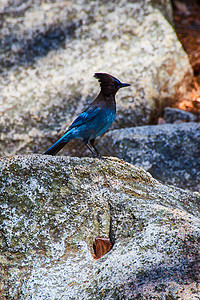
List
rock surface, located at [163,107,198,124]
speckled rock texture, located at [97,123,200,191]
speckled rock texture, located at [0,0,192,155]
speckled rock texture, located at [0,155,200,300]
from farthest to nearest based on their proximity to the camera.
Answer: rock surface, located at [163,107,198,124] < speckled rock texture, located at [0,0,192,155] < speckled rock texture, located at [97,123,200,191] < speckled rock texture, located at [0,155,200,300]

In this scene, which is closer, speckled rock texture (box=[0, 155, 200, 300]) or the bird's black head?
speckled rock texture (box=[0, 155, 200, 300])

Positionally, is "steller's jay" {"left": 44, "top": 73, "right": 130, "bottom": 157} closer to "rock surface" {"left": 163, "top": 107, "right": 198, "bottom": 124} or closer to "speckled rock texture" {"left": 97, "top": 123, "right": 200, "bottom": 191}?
"speckled rock texture" {"left": 97, "top": 123, "right": 200, "bottom": 191}

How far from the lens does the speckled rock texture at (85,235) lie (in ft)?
5.58

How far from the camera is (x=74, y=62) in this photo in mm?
4660

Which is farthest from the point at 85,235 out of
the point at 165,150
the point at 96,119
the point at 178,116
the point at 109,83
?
the point at 178,116

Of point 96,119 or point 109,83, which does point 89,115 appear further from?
point 109,83

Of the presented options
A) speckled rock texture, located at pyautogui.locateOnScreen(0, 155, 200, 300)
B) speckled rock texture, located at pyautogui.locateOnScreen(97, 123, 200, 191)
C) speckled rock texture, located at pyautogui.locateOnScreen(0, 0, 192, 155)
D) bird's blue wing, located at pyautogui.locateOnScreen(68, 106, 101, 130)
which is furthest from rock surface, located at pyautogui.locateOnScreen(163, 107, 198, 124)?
speckled rock texture, located at pyautogui.locateOnScreen(0, 155, 200, 300)

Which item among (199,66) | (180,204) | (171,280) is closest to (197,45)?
(199,66)

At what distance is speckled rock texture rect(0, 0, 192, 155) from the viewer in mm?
4379

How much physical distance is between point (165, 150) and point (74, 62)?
1769 millimetres

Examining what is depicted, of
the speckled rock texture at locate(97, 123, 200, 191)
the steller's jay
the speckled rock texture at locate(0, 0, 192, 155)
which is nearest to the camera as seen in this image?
the steller's jay

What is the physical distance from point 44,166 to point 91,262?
25.1 inches

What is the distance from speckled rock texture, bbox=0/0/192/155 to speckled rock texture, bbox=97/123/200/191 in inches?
26.3

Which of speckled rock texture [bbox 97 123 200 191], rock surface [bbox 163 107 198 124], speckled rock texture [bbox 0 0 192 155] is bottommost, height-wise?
rock surface [bbox 163 107 198 124]
